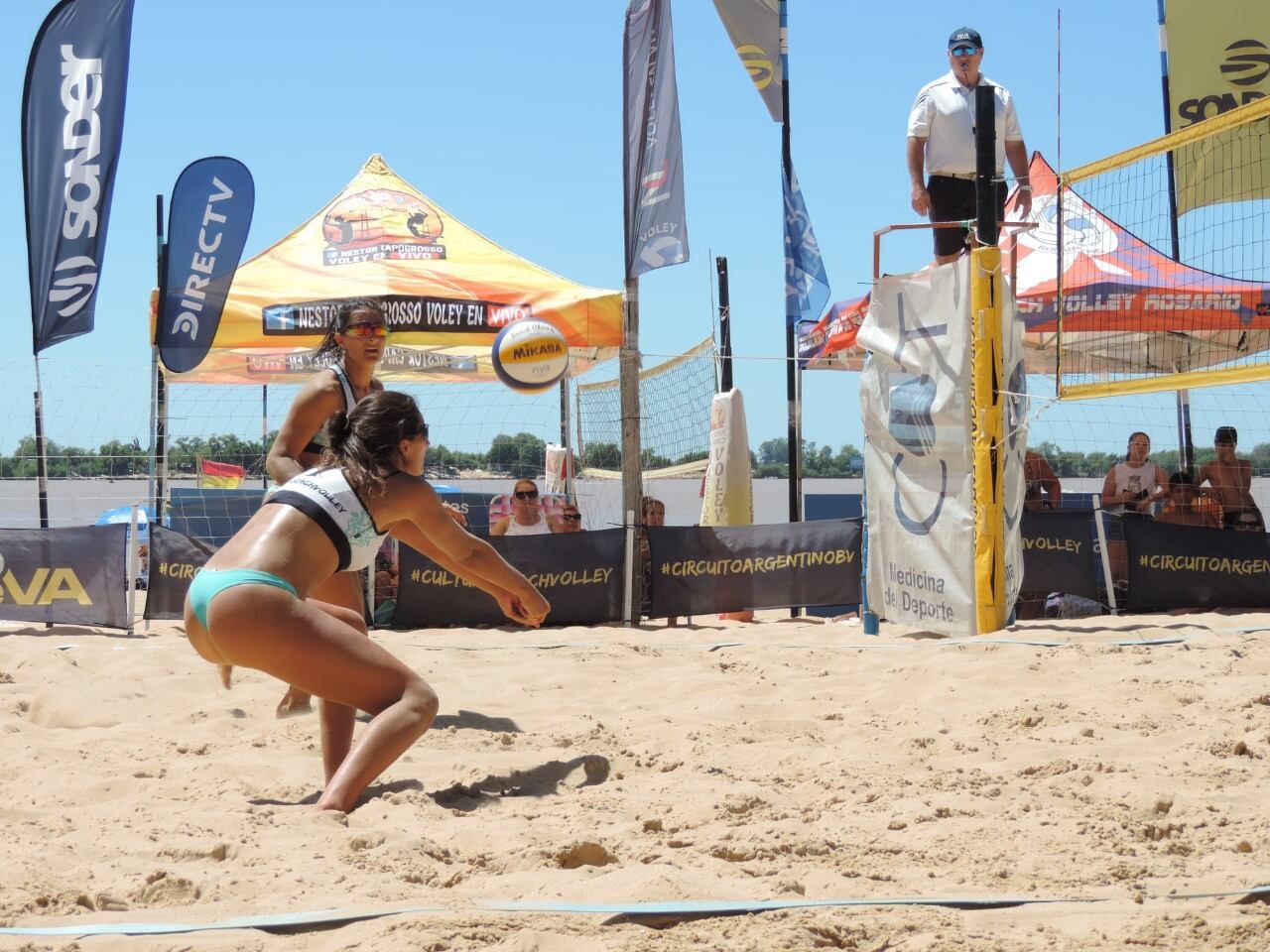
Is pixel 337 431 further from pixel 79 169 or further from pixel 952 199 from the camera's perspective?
pixel 79 169

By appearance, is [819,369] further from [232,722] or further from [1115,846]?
[1115,846]

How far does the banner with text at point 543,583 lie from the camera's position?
Result: 7477 millimetres

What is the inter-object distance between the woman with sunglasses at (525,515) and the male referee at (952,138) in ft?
9.87

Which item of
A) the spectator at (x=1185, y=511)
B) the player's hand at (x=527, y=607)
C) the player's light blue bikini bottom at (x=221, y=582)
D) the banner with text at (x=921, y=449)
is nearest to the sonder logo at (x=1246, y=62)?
the spectator at (x=1185, y=511)

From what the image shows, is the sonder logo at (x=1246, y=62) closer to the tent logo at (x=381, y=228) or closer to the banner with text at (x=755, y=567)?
the banner with text at (x=755, y=567)

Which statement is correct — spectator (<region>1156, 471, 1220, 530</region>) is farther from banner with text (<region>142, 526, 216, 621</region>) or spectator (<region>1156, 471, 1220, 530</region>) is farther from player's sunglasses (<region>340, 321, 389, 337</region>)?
banner with text (<region>142, 526, 216, 621</region>)

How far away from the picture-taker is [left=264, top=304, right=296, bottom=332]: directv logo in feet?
27.9

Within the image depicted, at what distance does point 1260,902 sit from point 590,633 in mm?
4696

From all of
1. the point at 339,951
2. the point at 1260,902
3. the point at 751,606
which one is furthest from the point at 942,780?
the point at 751,606

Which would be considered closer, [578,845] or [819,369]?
[578,845]

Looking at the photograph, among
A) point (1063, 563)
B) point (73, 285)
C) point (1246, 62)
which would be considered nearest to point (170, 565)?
point (73, 285)

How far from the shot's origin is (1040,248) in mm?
9172

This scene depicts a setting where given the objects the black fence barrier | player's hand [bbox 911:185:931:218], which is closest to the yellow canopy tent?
the black fence barrier

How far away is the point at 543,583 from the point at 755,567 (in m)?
1.29
